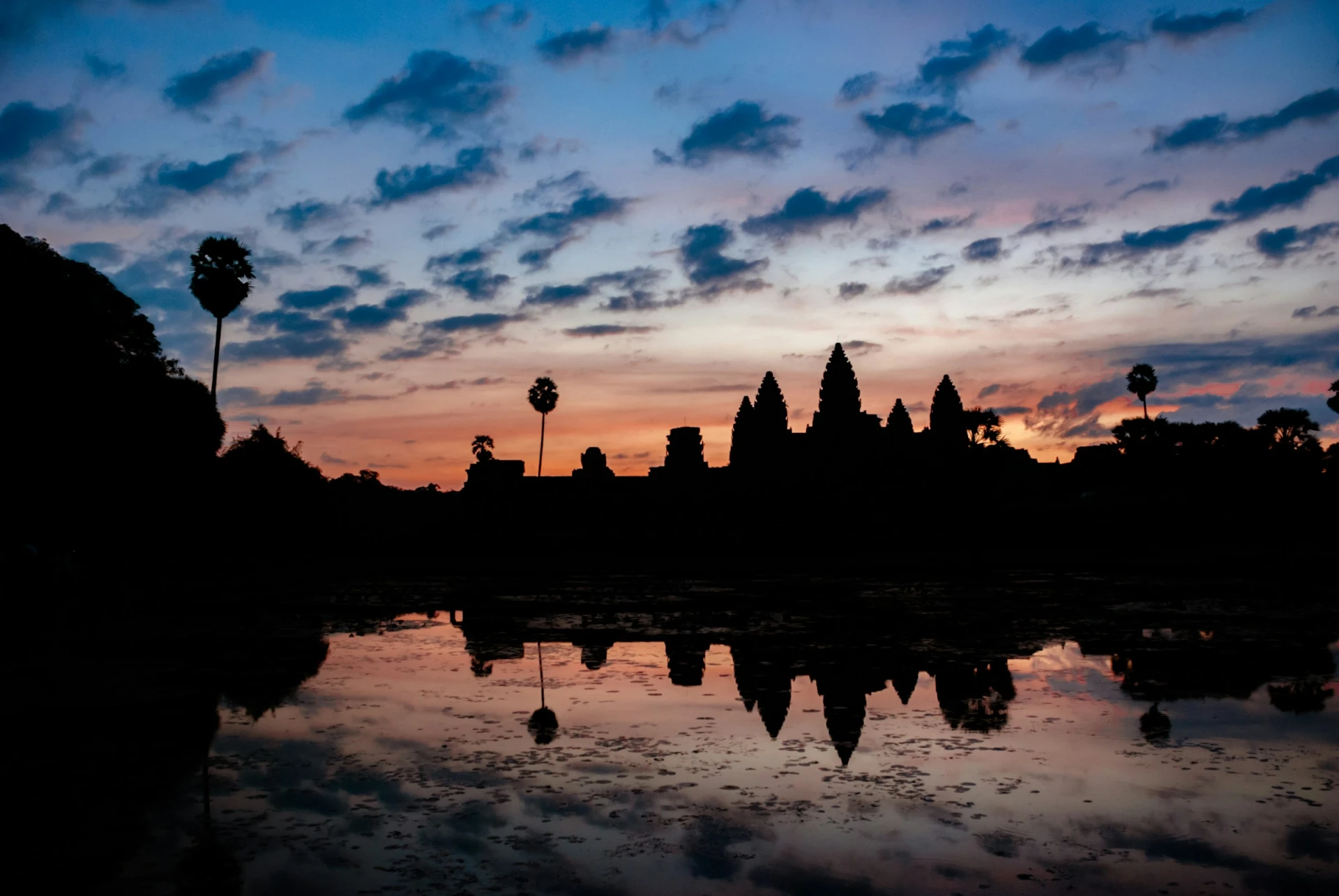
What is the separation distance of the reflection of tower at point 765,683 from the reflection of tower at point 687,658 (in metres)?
0.58

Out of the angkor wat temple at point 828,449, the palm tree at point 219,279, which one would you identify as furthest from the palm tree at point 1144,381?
the palm tree at point 219,279

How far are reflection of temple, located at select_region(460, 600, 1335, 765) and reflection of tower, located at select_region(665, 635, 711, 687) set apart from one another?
0.04m

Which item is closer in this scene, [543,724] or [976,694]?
[543,724]

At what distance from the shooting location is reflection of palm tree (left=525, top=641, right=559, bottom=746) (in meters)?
11.0

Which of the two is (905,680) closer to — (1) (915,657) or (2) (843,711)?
(1) (915,657)

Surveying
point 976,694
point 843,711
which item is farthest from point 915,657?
point 843,711

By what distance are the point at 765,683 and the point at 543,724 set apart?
393cm

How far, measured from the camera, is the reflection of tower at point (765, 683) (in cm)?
1206

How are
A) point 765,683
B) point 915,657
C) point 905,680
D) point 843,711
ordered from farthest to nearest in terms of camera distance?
point 915,657 < point 905,680 < point 765,683 < point 843,711

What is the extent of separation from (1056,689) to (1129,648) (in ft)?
15.7

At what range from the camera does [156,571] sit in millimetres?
37719

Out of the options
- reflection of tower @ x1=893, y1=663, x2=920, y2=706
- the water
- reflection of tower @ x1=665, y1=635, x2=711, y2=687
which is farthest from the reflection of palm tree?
reflection of tower @ x1=893, y1=663, x2=920, y2=706

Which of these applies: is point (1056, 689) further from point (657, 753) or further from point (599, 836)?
point (599, 836)

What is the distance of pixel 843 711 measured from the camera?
12.2 meters
